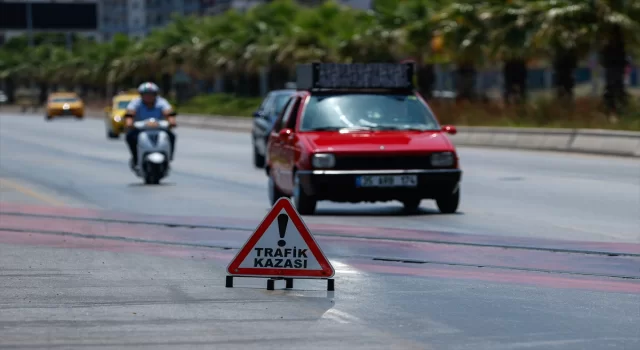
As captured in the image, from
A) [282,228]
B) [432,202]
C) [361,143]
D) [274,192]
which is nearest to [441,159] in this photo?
[361,143]

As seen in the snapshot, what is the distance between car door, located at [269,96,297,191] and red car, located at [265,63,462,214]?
1 cm

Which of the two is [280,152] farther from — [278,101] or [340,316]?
[278,101]

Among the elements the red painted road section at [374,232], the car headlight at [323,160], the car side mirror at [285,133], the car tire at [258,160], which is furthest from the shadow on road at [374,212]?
the car tire at [258,160]

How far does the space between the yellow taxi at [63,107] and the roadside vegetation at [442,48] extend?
581 centimetres

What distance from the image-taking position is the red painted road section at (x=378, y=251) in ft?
36.6

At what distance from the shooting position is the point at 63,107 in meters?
78.7

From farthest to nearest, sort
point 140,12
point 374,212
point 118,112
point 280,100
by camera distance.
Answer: point 140,12, point 118,112, point 280,100, point 374,212

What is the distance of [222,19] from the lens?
279 ft

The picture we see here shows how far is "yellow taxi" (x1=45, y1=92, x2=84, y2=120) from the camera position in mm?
78375

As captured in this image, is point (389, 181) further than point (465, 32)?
No

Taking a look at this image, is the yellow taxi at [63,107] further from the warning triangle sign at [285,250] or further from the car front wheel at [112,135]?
the warning triangle sign at [285,250]

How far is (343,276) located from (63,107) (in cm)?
6901

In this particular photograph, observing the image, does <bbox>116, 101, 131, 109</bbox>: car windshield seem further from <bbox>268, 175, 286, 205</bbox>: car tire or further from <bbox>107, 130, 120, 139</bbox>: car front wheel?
<bbox>268, 175, 286, 205</bbox>: car tire

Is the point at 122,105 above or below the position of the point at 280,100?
below
